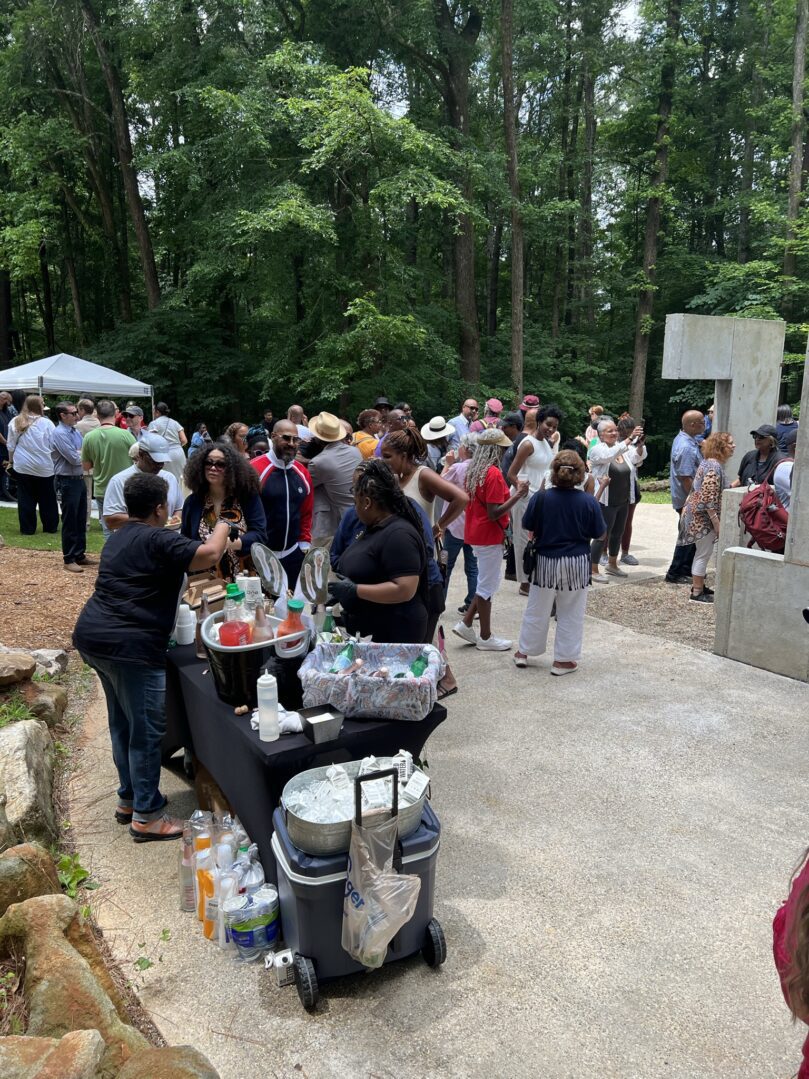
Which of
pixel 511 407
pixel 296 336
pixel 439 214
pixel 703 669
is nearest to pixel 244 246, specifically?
pixel 296 336

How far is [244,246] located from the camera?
1806cm

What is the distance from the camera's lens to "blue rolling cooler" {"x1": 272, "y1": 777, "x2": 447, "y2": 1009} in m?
2.64

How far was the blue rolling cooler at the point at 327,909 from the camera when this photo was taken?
264cm

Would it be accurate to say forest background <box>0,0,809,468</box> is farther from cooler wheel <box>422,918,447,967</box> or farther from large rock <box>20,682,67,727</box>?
cooler wheel <box>422,918,447,967</box>

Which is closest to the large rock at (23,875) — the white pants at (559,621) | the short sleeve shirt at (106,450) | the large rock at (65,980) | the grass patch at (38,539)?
the large rock at (65,980)

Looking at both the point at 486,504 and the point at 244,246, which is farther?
the point at 244,246

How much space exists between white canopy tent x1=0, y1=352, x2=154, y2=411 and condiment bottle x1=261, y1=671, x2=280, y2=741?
1212 centimetres

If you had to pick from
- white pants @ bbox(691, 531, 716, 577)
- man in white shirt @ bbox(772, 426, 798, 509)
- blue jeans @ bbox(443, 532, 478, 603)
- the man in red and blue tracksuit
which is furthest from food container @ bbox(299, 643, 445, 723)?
white pants @ bbox(691, 531, 716, 577)

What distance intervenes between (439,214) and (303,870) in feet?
66.6

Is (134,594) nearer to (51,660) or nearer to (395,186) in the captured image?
(51,660)

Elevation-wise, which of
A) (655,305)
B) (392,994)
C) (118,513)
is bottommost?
(392,994)

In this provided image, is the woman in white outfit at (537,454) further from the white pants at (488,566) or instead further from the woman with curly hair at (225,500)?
the woman with curly hair at (225,500)

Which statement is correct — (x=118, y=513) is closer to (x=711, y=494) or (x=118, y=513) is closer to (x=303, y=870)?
(x=303, y=870)

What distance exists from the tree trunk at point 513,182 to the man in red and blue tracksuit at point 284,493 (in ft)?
48.7
